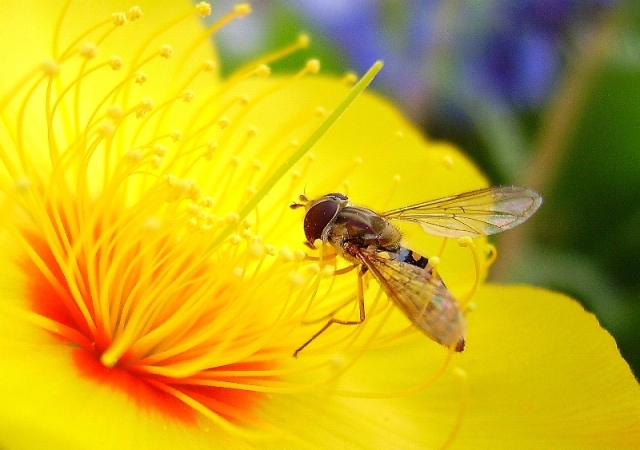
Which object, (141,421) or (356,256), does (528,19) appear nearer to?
(356,256)

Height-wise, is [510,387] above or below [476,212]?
below

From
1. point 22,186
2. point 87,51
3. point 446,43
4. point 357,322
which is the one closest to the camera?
point 22,186

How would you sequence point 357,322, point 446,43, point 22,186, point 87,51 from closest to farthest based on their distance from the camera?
1. point 22,186
2. point 87,51
3. point 357,322
4. point 446,43

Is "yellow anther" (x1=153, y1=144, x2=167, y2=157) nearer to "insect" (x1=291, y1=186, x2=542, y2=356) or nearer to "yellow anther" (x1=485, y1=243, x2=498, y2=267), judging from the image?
"insect" (x1=291, y1=186, x2=542, y2=356)

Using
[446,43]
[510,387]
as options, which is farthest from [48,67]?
[446,43]

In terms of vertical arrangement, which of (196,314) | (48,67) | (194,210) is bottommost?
(196,314)

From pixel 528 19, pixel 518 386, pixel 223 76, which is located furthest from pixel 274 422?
pixel 528 19

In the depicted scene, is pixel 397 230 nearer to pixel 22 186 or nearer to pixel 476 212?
pixel 476 212

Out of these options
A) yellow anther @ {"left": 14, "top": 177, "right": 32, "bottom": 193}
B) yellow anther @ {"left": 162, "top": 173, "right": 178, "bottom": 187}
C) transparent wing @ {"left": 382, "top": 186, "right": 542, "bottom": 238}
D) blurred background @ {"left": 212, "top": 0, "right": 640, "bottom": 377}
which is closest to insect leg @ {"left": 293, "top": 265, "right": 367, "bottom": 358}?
transparent wing @ {"left": 382, "top": 186, "right": 542, "bottom": 238}
